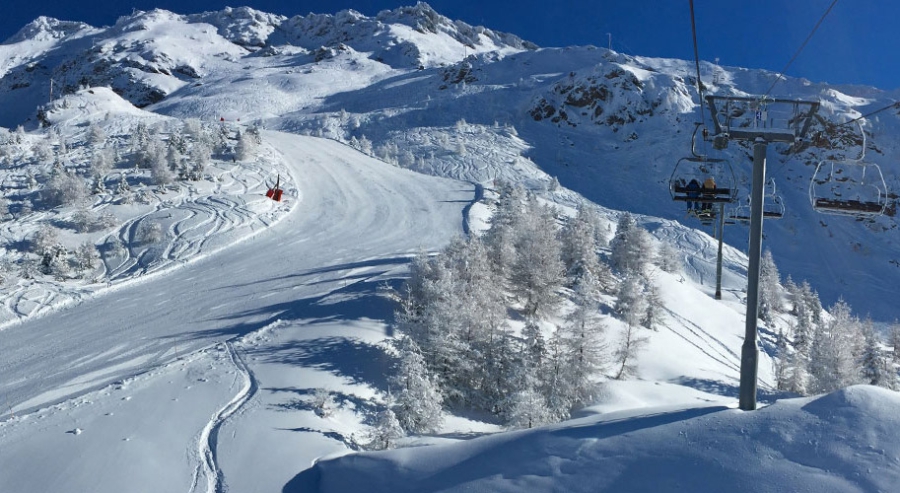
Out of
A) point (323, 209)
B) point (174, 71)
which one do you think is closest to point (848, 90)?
point (323, 209)

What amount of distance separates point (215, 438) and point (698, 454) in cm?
1068

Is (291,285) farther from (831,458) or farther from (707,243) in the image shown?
(707,243)

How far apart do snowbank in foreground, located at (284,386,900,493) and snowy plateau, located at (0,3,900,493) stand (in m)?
0.03

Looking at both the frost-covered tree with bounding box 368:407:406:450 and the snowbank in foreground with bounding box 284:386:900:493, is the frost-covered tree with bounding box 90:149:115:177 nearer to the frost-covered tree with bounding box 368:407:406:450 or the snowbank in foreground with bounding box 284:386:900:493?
the frost-covered tree with bounding box 368:407:406:450

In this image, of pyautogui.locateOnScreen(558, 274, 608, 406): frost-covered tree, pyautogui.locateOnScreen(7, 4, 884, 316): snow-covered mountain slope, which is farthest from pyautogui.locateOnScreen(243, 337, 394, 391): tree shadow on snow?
pyautogui.locateOnScreen(7, 4, 884, 316): snow-covered mountain slope

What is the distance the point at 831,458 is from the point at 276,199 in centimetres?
3803

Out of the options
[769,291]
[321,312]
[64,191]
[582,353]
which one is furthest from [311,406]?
[769,291]

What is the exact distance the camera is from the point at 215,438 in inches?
503

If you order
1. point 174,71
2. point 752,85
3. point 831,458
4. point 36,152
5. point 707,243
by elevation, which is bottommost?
point 707,243

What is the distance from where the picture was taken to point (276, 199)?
130 ft

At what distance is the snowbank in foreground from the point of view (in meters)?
6.39

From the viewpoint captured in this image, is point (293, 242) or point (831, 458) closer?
point (831, 458)

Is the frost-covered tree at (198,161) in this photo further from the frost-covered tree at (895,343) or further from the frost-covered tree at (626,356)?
the frost-covered tree at (895,343)

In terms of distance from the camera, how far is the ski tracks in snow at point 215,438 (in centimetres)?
1098
